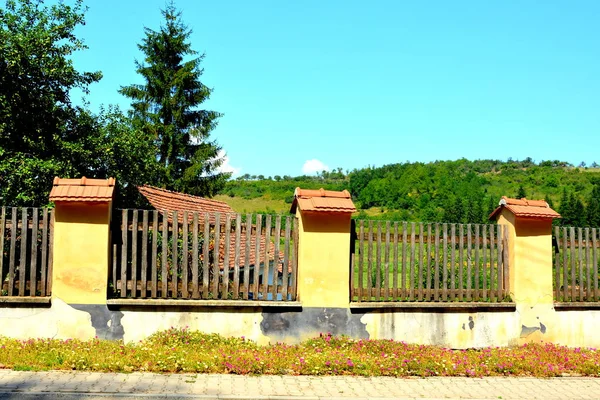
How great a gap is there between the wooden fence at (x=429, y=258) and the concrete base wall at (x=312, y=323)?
0.32 meters

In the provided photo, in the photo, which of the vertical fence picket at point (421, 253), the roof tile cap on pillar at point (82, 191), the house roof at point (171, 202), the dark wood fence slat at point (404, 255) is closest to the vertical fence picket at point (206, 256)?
the roof tile cap on pillar at point (82, 191)

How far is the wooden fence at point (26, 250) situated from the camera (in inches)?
324

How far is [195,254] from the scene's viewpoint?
8.59 metres

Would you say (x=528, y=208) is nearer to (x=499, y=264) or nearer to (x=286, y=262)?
(x=499, y=264)

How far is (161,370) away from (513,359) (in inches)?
198

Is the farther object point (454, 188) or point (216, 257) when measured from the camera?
point (454, 188)

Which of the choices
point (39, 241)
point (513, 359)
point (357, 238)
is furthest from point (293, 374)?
point (39, 241)

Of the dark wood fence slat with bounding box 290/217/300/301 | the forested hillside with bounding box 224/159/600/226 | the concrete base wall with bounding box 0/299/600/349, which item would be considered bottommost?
the concrete base wall with bounding box 0/299/600/349

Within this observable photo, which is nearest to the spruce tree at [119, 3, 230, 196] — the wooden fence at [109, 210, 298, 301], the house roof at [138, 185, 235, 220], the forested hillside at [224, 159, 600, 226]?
the forested hillside at [224, 159, 600, 226]

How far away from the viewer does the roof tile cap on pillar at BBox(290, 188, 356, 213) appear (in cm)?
875

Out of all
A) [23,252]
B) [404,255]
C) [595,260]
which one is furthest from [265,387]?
[595,260]

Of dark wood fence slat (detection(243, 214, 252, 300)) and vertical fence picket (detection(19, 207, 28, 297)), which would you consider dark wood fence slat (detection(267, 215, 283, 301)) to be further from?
vertical fence picket (detection(19, 207, 28, 297))

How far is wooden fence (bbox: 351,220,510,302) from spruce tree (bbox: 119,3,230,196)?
62.8ft

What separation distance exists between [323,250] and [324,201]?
2.56 ft
